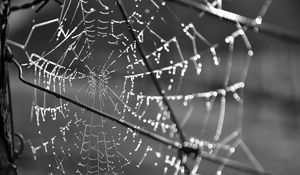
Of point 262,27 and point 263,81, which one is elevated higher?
point 263,81

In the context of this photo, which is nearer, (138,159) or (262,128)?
(138,159)

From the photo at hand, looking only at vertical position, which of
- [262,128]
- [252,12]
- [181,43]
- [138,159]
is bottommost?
[138,159]

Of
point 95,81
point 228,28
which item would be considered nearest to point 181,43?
point 228,28

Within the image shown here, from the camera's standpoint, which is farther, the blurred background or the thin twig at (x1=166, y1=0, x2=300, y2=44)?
the blurred background

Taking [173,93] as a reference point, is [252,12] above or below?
above

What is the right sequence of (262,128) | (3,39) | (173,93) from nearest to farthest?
(3,39), (173,93), (262,128)

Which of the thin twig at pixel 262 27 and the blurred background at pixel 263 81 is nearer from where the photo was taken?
the thin twig at pixel 262 27

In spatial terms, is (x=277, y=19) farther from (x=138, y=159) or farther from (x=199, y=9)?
(x=199, y=9)

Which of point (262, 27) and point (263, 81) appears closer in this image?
point (262, 27)
